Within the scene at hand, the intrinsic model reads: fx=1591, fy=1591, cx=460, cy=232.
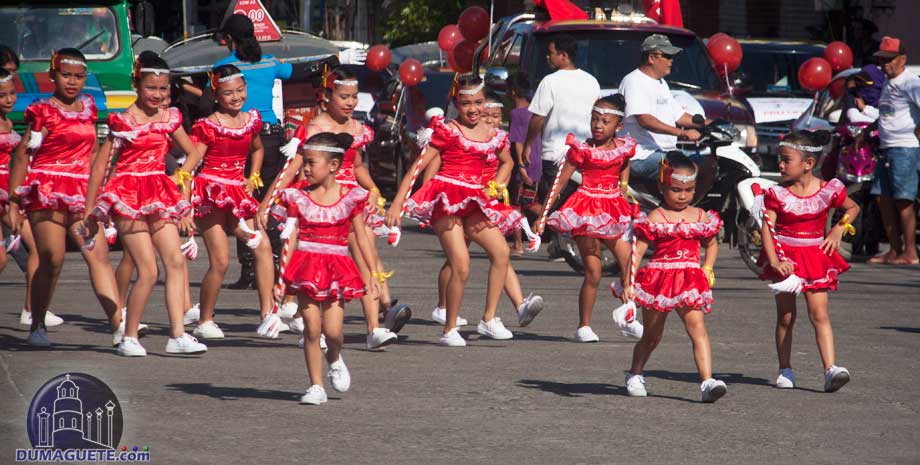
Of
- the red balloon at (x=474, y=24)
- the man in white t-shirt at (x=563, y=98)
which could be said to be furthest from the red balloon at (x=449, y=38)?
the man in white t-shirt at (x=563, y=98)

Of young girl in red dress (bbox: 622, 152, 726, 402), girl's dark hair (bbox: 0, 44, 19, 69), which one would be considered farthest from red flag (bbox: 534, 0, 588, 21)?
young girl in red dress (bbox: 622, 152, 726, 402)

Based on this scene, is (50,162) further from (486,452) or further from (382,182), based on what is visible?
(382,182)

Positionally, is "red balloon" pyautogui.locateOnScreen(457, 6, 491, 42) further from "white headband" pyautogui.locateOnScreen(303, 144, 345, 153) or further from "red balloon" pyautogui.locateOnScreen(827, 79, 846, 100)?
"white headband" pyautogui.locateOnScreen(303, 144, 345, 153)

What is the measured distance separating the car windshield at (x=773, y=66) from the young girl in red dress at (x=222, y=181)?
13.5m

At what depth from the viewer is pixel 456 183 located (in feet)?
34.1

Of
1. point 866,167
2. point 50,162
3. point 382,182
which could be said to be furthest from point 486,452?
point 382,182

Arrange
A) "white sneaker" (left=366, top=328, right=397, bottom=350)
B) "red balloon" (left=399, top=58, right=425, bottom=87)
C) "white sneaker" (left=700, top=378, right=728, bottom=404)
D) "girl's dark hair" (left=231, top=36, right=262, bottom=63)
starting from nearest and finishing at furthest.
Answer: "white sneaker" (left=700, top=378, right=728, bottom=404) < "white sneaker" (left=366, top=328, right=397, bottom=350) < "girl's dark hair" (left=231, top=36, right=262, bottom=63) < "red balloon" (left=399, top=58, right=425, bottom=87)

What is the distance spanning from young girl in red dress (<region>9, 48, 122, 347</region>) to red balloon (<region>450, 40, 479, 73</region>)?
11260 millimetres

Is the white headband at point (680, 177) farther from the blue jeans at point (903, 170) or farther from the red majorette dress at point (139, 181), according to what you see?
the blue jeans at point (903, 170)

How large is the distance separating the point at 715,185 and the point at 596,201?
508 centimetres

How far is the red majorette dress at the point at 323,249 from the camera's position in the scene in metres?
8.05

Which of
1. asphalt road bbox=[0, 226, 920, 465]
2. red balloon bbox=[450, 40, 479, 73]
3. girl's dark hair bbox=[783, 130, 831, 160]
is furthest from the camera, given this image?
red balloon bbox=[450, 40, 479, 73]

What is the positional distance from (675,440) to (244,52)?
18.1 feet
